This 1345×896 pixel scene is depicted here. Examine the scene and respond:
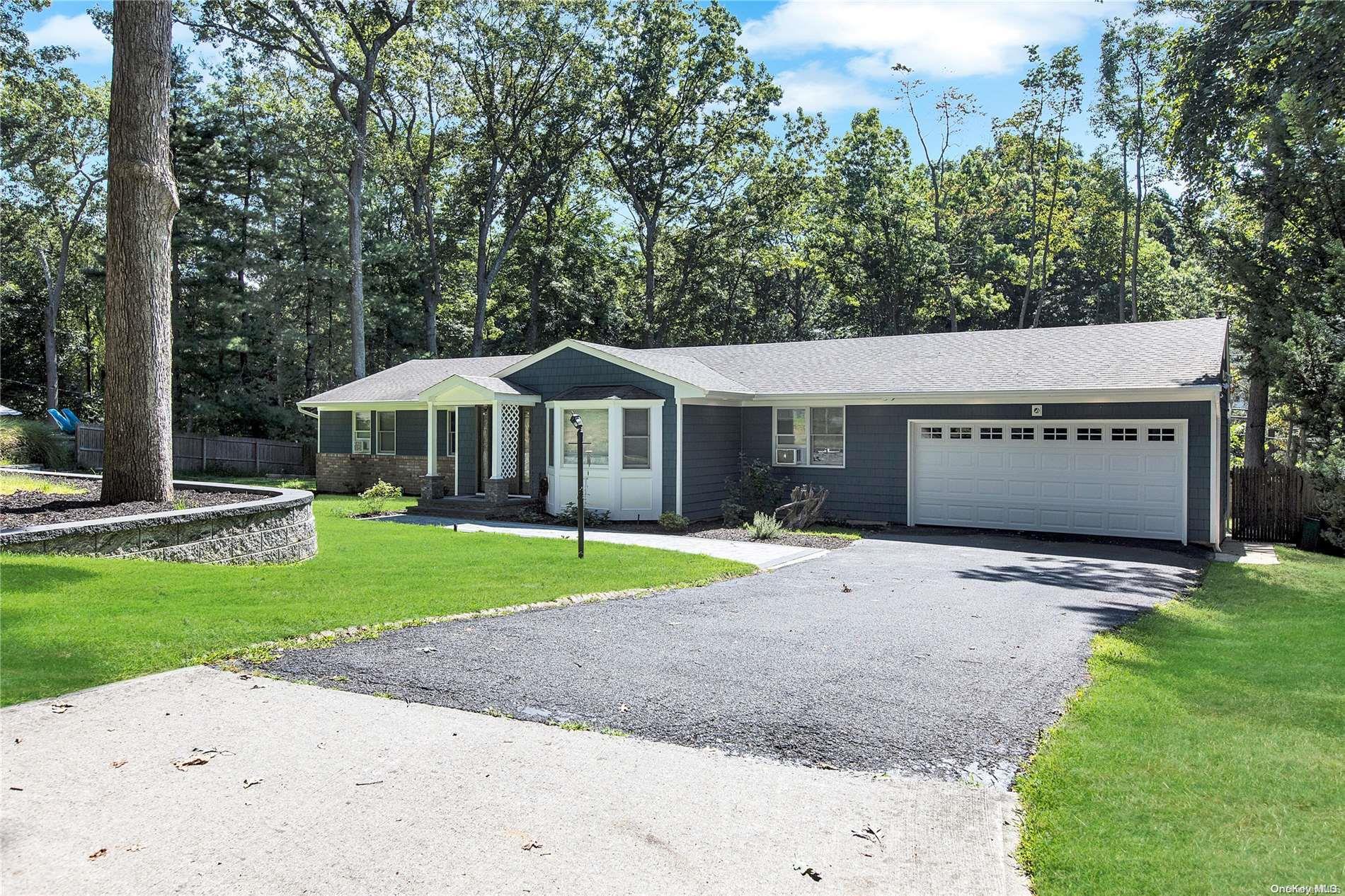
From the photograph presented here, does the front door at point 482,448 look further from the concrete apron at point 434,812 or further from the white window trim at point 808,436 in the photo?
the concrete apron at point 434,812

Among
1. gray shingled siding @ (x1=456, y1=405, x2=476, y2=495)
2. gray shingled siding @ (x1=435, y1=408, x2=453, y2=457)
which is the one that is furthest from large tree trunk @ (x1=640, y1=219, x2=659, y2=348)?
gray shingled siding @ (x1=456, y1=405, x2=476, y2=495)

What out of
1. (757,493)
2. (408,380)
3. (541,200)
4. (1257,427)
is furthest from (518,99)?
(1257,427)

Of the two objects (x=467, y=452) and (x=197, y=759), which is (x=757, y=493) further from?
(x=197, y=759)

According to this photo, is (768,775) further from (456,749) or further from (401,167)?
(401,167)

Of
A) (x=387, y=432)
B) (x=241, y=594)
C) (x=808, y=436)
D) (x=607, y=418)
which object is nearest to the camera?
(x=241, y=594)

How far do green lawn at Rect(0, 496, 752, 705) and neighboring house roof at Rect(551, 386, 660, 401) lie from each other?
4.42m

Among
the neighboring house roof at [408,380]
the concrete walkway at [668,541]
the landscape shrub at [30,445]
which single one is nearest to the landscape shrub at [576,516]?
the concrete walkway at [668,541]

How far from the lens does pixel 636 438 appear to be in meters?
16.4

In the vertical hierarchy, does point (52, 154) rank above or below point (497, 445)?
above

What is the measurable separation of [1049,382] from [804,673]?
33.5 feet

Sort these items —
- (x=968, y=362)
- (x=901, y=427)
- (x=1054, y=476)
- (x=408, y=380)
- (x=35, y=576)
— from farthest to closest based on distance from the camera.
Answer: (x=408, y=380), (x=968, y=362), (x=901, y=427), (x=1054, y=476), (x=35, y=576)

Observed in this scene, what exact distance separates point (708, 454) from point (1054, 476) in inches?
244

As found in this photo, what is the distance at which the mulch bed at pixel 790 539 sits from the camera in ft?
45.2

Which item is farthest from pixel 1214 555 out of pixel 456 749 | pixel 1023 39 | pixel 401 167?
pixel 401 167
